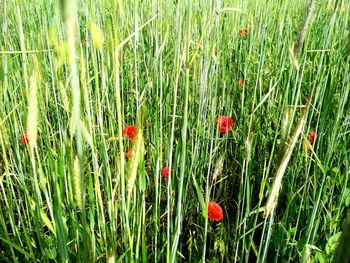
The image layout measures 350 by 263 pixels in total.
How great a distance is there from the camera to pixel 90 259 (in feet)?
1.40

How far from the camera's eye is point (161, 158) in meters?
0.69

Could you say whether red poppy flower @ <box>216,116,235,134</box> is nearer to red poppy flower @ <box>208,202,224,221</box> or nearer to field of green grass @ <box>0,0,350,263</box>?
field of green grass @ <box>0,0,350,263</box>

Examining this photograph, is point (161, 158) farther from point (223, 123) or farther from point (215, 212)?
point (223, 123)

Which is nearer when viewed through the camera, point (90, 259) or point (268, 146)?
point (90, 259)

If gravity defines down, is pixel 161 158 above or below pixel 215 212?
above

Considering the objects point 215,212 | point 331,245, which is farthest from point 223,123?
point 331,245

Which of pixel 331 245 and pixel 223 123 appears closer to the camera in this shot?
pixel 331 245

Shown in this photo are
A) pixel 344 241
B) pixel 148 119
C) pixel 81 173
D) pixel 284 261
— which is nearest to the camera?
pixel 344 241

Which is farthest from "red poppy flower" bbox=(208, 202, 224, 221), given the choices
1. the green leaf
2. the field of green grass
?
the green leaf

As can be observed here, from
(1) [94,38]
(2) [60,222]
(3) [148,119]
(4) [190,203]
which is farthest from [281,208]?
(1) [94,38]

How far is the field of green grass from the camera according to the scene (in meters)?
0.43

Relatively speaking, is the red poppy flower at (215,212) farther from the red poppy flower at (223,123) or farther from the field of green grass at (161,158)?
the red poppy flower at (223,123)

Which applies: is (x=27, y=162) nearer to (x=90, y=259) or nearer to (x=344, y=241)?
(x=90, y=259)

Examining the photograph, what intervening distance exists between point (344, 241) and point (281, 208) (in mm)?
878
